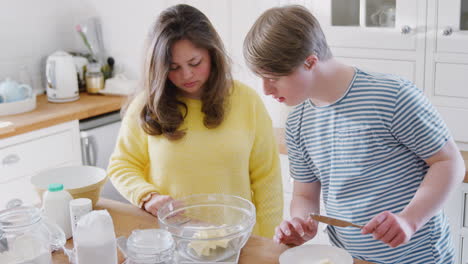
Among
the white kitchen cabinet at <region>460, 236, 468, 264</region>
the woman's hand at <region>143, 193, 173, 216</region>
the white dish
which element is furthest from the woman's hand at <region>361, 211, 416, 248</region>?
the white dish

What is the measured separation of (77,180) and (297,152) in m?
0.63

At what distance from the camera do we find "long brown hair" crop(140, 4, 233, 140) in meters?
1.62

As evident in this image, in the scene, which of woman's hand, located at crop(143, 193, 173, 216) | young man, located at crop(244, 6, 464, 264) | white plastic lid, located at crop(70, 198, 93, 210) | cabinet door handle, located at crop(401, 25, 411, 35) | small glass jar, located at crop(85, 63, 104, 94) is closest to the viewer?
young man, located at crop(244, 6, 464, 264)

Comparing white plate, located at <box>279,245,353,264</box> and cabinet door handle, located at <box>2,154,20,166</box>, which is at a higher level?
white plate, located at <box>279,245,353,264</box>

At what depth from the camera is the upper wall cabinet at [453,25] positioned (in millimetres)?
2186

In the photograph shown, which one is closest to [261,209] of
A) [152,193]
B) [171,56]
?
[152,193]

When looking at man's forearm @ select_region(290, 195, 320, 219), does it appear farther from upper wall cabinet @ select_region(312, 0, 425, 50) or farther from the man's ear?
upper wall cabinet @ select_region(312, 0, 425, 50)

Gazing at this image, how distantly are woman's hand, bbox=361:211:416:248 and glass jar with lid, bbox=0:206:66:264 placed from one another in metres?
0.66

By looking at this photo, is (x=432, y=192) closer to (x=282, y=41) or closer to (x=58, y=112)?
(x=282, y=41)

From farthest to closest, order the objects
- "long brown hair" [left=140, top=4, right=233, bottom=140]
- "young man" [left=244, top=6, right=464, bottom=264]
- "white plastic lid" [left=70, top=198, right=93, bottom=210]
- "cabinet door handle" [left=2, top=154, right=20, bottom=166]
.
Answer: "cabinet door handle" [left=2, top=154, right=20, bottom=166] → "long brown hair" [left=140, top=4, right=233, bottom=140] → "white plastic lid" [left=70, top=198, right=93, bottom=210] → "young man" [left=244, top=6, right=464, bottom=264]

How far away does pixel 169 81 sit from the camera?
1699mm

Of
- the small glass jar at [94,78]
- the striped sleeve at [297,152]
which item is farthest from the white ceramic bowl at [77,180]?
the small glass jar at [94,78]

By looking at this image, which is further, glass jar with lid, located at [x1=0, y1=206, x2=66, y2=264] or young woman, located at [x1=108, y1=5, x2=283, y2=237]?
young woman, located at [x1=108, y1=5, x2=283, y2=237]

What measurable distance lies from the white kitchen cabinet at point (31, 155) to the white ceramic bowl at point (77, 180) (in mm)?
935
